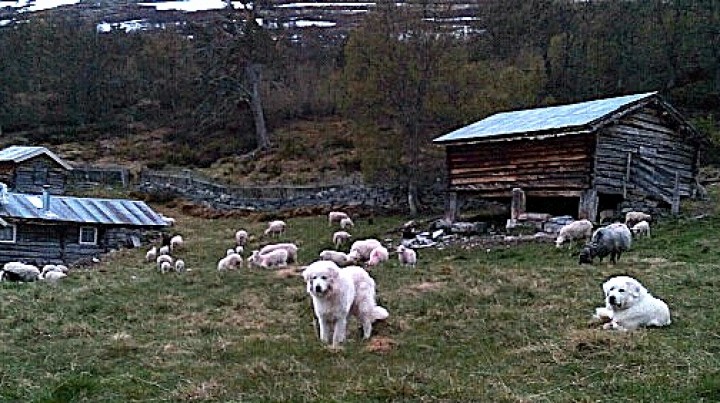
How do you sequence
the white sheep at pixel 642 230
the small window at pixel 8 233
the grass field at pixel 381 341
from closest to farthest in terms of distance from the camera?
1. the grass field at pixel 381 341
2. the white sheep at pixel 642 230
3. the small window at pixel 8 233

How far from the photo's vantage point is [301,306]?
12641 millimetres

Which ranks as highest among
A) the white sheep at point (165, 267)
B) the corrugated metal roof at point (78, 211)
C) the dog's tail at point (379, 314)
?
the dog's tail at point (379, 314)

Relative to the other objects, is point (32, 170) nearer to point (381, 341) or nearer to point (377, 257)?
point (377, 257)

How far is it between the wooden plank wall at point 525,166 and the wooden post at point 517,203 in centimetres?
21

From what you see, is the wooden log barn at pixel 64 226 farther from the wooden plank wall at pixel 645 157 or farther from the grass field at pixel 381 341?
the wooden plank wall at pixel 645 157

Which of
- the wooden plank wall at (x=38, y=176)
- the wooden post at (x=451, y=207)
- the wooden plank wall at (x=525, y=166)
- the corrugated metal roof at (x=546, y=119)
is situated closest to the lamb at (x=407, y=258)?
the wooden plank wall at (x=525, y=166)

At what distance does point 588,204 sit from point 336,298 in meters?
17.7

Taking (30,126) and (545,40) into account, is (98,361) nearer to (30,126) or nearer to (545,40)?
(545,40)

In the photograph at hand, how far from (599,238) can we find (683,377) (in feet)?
33.9

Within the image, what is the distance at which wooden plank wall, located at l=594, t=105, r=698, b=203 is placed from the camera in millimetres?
25875

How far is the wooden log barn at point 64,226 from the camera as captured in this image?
29.0 m

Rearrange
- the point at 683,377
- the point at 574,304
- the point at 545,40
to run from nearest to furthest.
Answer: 1. the point at 683,377
2. the point at 574,304
3. the point at 545,40

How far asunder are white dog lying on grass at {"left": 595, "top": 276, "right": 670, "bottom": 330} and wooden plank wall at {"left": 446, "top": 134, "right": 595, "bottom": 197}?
53.7 ft

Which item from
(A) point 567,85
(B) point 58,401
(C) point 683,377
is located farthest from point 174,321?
(A) point 567,85
